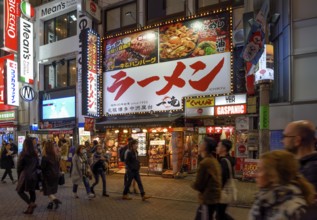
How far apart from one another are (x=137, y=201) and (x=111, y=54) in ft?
32.9

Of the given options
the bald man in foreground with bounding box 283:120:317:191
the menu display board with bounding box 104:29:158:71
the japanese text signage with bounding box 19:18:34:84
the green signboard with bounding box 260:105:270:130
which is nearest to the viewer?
the bald man in foreground with bounding box 283:120:317:191

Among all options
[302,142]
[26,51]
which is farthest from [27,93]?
[302,142]

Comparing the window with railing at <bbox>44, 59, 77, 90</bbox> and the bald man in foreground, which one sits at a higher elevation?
the window with railing at <bbox>44, 59, 77, 90</bbox>

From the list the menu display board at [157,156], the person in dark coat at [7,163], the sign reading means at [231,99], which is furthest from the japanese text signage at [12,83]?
the sign reading means at [231,99]

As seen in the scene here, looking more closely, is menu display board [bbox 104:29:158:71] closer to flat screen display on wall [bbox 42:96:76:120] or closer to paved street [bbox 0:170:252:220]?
flat screen display on wall [bbox 42:96:76:120]

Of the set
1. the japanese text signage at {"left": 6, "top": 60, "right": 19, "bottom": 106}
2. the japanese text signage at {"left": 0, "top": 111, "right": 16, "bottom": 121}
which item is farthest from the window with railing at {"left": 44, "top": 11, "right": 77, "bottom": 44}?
the japanese text signage at {"left": 0, "top": 111, "right": 16, "bottom": 121}

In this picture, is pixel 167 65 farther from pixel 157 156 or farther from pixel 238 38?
pixel 157 156

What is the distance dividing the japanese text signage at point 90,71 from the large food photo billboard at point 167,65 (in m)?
0.53

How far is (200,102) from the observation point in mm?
14219

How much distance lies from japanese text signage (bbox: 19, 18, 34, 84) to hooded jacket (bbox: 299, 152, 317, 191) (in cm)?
2023

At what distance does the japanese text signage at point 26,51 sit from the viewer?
20.7 meters

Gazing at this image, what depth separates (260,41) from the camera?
9516mm

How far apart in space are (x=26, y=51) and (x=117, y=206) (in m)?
15.0

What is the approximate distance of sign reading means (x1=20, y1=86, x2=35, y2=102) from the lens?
67.9ft
